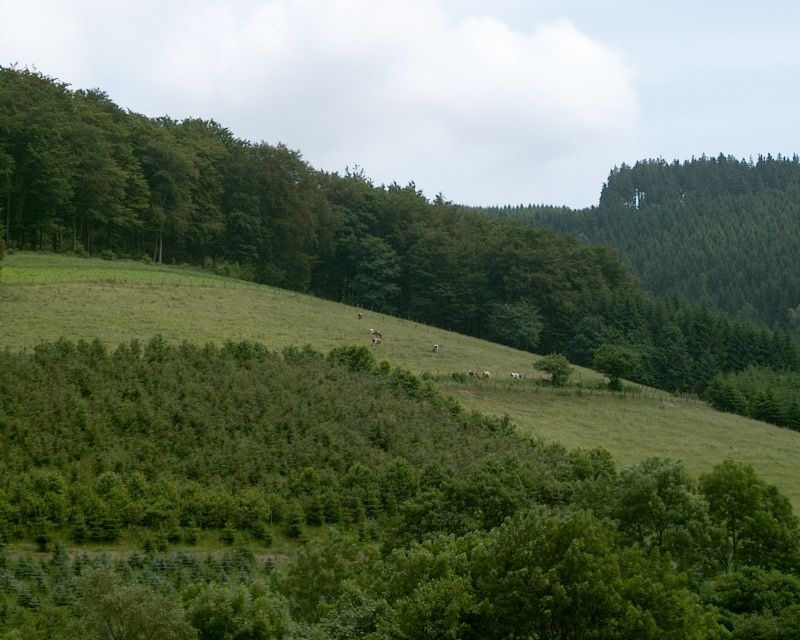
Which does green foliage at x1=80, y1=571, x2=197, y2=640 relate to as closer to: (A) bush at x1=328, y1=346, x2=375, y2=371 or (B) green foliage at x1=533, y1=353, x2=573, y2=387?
(A) bush at x1=328, y1=346, x2=375, y2=371

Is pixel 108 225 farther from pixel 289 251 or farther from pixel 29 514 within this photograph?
pixel 29 514

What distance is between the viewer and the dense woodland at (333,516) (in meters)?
22.2

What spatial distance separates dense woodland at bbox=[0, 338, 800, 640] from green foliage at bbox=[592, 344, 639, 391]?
23.4 metres

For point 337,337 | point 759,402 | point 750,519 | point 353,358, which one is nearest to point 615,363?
point 759,402

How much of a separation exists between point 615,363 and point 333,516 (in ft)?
133

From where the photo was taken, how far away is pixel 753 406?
7875 centimetres

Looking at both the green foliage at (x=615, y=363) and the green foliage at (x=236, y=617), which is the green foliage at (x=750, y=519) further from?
the green foliage at (x=615, y=363)

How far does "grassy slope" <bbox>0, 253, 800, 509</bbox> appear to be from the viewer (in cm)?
5728

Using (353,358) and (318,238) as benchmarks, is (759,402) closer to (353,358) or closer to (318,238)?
(353,358)

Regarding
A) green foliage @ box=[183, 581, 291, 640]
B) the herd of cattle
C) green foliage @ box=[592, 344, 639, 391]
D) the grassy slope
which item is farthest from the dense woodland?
green foliage @ box=[592, 344, 639, 391]

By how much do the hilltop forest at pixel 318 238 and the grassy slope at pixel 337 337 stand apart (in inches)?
310

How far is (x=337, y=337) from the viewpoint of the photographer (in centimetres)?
6925

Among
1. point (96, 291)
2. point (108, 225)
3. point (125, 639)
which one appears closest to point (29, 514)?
point (125, 639)

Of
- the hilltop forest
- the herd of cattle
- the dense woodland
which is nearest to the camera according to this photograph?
the dense woodland
